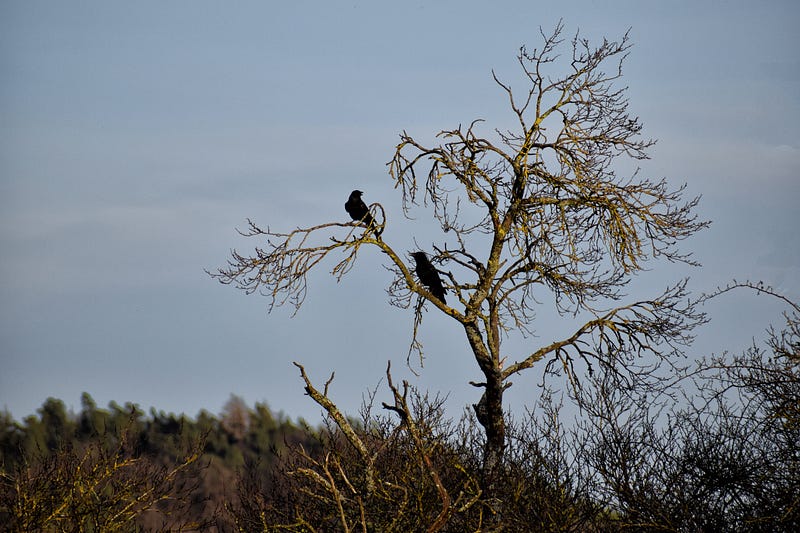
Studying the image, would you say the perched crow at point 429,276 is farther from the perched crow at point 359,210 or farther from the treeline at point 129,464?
the treeline at point 129,464

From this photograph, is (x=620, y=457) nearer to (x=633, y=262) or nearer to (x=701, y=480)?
(x=701, y=480)

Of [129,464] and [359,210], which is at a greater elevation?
[359,210]

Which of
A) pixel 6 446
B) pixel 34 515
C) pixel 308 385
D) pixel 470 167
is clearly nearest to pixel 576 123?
pixel 470 167

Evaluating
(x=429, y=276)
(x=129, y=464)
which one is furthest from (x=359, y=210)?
(x=129, y=464)

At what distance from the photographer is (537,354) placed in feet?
51.8

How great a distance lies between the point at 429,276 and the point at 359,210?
1582 mm

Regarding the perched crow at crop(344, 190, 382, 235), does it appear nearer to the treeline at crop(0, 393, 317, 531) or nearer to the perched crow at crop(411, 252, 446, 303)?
the perched crow at crop(411, 252, 446, 303)

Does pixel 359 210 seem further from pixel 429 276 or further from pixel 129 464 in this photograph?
pixel 129 464

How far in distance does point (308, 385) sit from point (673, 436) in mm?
8072

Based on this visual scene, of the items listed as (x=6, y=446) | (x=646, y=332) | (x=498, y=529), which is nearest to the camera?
(x=498, y=529)

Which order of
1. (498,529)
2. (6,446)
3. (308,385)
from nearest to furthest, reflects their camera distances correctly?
(498,529)
(308,385)
(6,446)

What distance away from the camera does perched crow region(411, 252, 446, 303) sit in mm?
15852

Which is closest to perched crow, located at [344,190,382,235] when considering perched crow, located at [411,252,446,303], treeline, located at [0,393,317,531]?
perched crow, located at [411,252,446,303]

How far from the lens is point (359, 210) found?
15617 mm
